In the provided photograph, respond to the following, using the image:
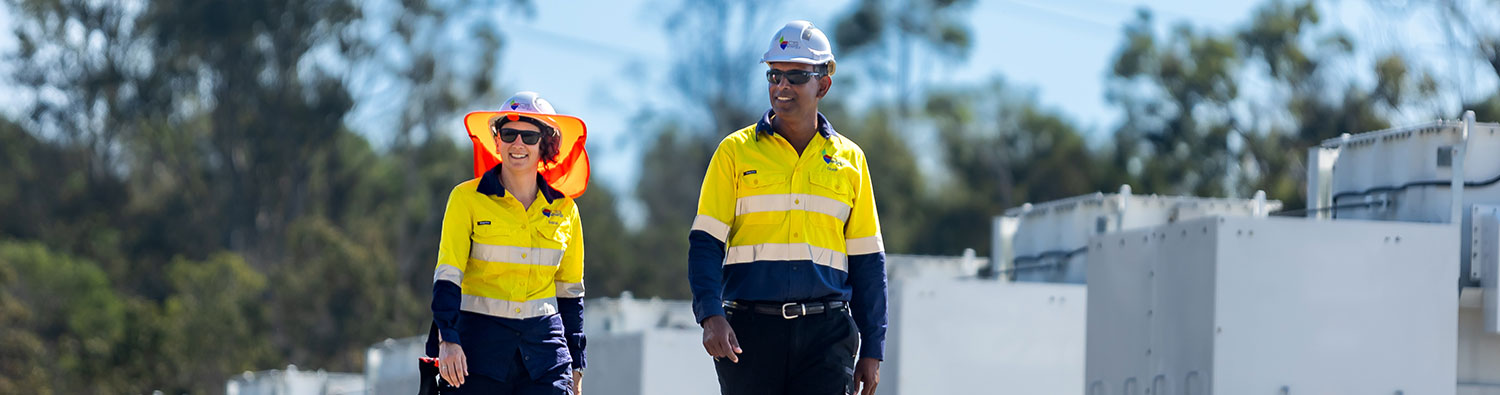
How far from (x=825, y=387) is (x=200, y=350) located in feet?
106

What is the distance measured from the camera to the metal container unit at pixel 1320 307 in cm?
831

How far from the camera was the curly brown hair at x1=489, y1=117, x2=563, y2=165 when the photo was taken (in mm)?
6324

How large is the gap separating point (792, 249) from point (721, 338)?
1.30 feet

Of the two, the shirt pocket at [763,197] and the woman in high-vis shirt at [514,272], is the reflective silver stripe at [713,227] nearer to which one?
the shirt pocket at [763,197]

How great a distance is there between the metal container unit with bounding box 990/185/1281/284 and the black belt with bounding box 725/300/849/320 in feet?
22.3

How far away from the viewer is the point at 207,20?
4341 centimetres

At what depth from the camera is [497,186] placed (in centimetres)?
624

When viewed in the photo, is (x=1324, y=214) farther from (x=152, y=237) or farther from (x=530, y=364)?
(x=152, y=237)

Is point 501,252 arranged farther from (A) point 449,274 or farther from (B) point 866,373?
(B) point 866,373

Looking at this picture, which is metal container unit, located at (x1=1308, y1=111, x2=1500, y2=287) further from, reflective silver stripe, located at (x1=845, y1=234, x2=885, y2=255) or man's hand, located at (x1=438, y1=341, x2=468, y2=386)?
man's hand, located at (x1=438, y1=341, x2=468, y2=386)

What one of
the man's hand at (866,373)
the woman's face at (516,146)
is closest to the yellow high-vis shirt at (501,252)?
the woman's face at (516,146)

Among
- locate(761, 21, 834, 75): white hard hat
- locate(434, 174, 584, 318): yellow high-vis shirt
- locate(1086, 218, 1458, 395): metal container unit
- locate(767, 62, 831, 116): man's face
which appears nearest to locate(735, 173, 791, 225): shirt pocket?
locate(767, 62, 831, 116): man's face

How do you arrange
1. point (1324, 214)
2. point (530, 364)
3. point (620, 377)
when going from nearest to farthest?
point (530, 364), point (1324, 214), point (620, 377)

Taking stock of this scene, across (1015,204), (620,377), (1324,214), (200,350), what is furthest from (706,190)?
(1015,204)
